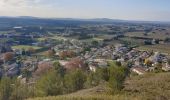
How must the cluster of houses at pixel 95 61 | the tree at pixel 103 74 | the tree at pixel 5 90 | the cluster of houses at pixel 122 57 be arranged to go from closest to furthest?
1. the tree at pixel 5 90
2. the tree at pixel 103 74
3. the cluster of houses at pixel 95 61
4. the cluster of houses at pixel 122 57

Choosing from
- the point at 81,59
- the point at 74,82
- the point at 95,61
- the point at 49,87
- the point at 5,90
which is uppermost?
the point at 49,87

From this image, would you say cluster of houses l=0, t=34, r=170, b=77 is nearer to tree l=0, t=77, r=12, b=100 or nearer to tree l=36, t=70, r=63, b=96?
tree l=36, t=70, r=63, b=96

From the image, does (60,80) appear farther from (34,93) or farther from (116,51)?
(116,51)

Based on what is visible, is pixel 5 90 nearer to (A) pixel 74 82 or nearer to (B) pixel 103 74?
(A) pixel 74 82

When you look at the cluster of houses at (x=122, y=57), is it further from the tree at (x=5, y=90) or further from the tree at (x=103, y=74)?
the tree at (x=5, y=90)

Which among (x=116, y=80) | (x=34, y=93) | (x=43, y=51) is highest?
(x=116, y=80)

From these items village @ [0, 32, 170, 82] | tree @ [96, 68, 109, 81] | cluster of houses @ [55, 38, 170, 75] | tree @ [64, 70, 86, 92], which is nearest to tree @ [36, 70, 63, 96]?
tree @ [64, 70, 86, 92]

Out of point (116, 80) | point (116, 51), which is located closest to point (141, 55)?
point (116, 51)

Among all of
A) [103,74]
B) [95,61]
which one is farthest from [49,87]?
[95,61]

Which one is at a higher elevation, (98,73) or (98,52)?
(98,73)

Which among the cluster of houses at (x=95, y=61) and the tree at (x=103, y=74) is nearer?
the tree at (x=103, y=74)

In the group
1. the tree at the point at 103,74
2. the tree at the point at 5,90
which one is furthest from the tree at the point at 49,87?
the tree at the point at 103,74
